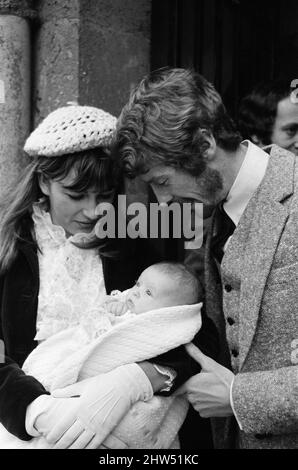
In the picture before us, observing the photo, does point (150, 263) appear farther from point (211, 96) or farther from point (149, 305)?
point (211, 96)

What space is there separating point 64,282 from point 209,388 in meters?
0.57

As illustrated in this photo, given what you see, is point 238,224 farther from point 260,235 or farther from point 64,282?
point 64,282

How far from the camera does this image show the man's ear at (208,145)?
2.38m

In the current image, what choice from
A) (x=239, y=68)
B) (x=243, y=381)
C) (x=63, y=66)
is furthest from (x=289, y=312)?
(x=239, y=68)

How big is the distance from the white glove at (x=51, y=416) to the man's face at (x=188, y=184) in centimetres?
70

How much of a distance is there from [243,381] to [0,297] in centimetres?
82

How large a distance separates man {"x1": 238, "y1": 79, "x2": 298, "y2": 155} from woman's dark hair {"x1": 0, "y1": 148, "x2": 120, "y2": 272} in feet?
3.16

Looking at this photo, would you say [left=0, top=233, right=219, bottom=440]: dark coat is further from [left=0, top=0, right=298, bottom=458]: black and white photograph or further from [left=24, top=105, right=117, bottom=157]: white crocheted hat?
[left=24, top=105, right=117, bottom=157]: white crocheted hat

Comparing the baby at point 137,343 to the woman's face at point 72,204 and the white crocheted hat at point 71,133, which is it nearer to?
the woman's face at point 72,204

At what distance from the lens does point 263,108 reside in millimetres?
3326

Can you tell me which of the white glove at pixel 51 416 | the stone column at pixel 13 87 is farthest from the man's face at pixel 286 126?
the white glove at pixel 51 416

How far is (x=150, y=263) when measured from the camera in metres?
2.68

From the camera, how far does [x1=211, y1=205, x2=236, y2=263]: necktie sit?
2.55 meters

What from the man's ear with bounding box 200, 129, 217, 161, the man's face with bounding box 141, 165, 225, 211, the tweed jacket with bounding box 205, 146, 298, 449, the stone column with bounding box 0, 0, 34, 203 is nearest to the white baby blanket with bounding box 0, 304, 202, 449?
the tweed jacket with bounding box 205, 146, 298, 449
